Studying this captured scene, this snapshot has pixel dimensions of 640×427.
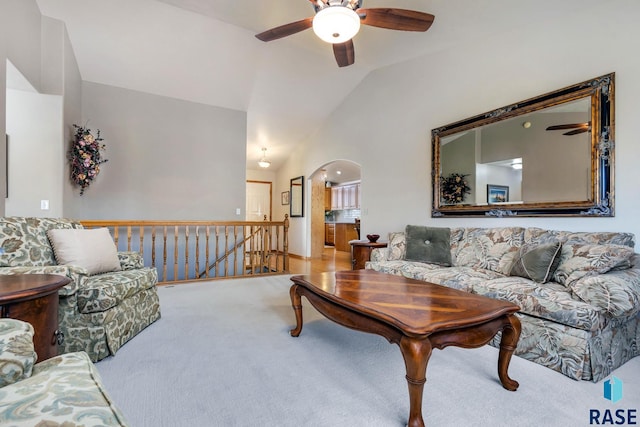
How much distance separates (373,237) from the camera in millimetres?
4359

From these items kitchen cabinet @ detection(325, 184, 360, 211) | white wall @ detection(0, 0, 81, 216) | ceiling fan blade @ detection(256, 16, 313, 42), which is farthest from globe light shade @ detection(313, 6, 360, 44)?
kitchen cabinet @ detection(325, 184, 360, 211)

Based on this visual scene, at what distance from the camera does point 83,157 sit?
3908 millimetres

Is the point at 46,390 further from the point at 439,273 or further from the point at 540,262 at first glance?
the point at 540,262

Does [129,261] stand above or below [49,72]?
below

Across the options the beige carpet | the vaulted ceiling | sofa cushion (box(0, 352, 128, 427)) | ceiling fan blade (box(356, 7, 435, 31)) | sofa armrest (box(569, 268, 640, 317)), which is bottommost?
the beige carpet

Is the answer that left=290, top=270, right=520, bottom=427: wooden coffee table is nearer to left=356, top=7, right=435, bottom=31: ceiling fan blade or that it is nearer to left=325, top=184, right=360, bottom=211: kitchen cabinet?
left=356, top=7, right=435, bottom=31: ceiling fan blade

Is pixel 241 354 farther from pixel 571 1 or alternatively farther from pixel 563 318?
pixel 571 1

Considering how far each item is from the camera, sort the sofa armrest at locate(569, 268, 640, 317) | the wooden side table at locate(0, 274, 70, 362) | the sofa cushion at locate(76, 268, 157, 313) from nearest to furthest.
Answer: the wooden side table at locate(0, 274, 70, 362)
the sofa armrest at locate(569, 268, 640, 317)
the sofa cushion at locate(76, 268, 157, 313)

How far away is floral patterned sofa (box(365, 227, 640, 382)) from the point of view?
1.82m

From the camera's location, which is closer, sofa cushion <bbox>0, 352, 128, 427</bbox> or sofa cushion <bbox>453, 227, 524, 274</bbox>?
sofa cushion <bbox>0, 352, 128, 427</bbox>

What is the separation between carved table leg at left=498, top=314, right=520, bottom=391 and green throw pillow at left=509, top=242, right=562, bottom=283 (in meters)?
0.99

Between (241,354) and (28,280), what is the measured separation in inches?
49.1

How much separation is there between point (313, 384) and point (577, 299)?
1.73 metres

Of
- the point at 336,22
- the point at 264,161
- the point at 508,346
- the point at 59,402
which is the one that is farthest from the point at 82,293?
the point at 264,161
